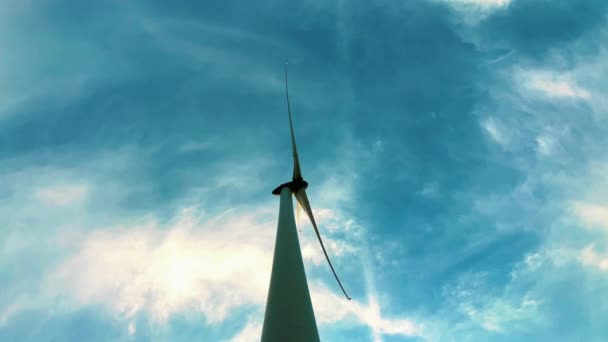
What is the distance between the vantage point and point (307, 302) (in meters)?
15.1

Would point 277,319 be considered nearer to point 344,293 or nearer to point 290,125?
point 344,293

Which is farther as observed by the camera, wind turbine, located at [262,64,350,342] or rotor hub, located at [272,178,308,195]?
rotor hub, located at [272,178,308,195]

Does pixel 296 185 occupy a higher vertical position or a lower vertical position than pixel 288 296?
higher

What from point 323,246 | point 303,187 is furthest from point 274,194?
point 323,246

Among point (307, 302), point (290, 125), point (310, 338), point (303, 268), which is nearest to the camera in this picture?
point (310, 338)

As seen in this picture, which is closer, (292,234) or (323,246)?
(292,234)

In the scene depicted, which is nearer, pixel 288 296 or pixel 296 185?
pixel 288 296

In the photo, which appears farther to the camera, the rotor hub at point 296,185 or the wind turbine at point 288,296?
the rotor hub at point 296,185

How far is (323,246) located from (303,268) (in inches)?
280

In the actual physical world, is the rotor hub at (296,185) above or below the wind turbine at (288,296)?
above

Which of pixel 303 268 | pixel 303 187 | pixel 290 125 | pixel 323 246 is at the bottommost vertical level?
pixel 303 268

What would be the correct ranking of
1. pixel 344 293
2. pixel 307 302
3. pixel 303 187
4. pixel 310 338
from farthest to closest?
pixel 303 187 → pixel 344 293 → pixel 307 302 → pixel 310 338

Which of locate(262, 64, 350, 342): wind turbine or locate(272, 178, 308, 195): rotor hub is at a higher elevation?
locate(272, 178, 308, 195): rotor hub

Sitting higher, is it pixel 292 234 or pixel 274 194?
pixel 274 194
